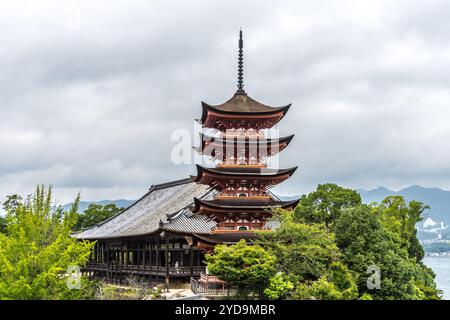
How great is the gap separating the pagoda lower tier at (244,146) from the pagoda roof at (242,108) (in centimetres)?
165

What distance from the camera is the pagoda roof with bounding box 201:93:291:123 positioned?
3834cm

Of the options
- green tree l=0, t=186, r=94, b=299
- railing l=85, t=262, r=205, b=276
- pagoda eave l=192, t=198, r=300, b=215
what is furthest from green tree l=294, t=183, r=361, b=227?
green tree l=0, t=186, r=94, b=299

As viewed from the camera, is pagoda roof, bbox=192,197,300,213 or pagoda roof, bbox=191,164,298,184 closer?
pagoda roof, bbox=192,197,300,213

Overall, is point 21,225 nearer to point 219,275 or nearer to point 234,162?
point 219,275

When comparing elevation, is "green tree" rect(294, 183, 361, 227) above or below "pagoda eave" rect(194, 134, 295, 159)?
below

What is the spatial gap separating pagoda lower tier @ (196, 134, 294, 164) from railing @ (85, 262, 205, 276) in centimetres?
765

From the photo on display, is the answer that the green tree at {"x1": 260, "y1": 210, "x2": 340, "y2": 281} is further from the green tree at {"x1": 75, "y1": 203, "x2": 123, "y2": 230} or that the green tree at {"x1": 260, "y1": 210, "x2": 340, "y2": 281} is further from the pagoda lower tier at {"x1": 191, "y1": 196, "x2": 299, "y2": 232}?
the green tree at {"x1": 75, "y1": 203, "x2": 123, "y2": 230}

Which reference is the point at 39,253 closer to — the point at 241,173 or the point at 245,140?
the point at 241,173

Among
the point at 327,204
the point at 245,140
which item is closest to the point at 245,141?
the point at 245,140

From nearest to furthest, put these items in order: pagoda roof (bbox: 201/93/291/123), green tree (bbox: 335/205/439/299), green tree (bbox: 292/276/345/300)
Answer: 1. green tree (bbox: 292/276/345/300)
2. green tree (bbox: 335/205/439/299)
3. pagoda roof (bbox: 201/93/291/123)

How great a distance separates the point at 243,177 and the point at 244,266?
692cm

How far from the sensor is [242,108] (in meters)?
39.4

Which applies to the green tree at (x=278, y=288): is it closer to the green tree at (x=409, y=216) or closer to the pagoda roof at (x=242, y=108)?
the pagoda roof at (x=242, y=108)

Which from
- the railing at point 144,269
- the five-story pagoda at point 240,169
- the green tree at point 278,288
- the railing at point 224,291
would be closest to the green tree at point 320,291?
the green tree at point 278,288
